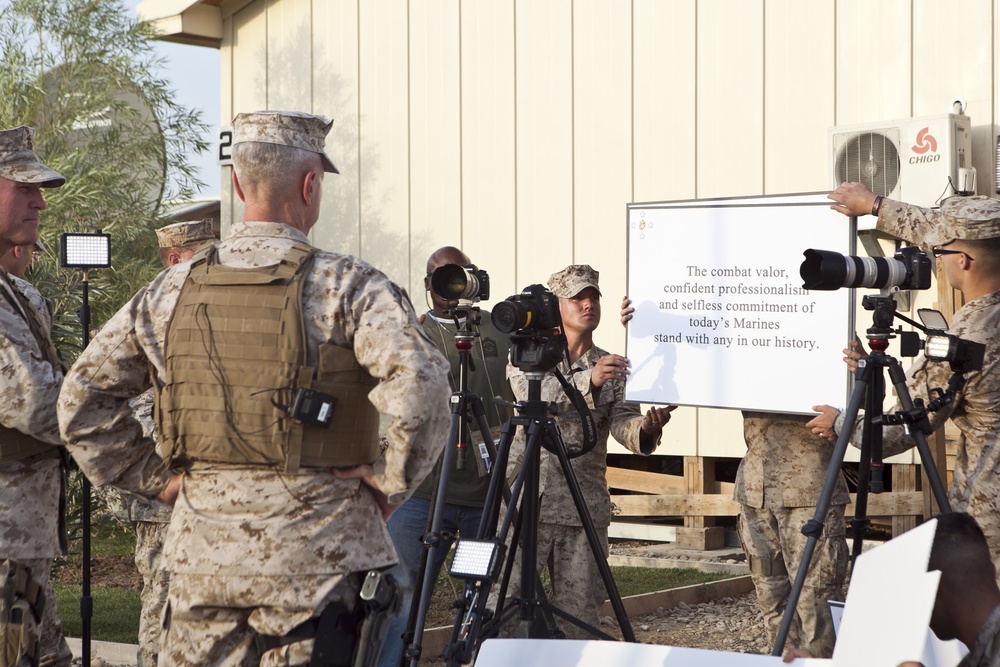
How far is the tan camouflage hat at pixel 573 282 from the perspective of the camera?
5.29 m

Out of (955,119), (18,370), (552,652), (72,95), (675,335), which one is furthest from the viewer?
(72,95)

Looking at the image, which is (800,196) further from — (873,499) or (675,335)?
(873,499)

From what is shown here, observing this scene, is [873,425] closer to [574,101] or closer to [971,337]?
[971,337]

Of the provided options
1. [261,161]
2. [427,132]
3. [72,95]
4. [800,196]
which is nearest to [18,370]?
[261,161]

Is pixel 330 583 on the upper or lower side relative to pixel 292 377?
lower

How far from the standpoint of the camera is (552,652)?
229 cm

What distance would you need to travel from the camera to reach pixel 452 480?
16.7ft

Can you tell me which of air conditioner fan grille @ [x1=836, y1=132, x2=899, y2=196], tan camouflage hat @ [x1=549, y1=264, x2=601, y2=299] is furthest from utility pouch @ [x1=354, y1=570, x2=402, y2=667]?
air conditioner fan grille @ [x1=836, y1=132, x2=899, y2=196]

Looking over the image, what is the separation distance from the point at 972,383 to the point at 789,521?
3.83 ft

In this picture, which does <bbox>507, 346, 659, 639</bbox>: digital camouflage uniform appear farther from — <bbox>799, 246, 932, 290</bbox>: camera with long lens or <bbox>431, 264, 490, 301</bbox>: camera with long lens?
<bbox>799, 246, 932, 290</bbox>: camera with long lens

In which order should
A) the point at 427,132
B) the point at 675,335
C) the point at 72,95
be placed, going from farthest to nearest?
1. the point at 72,95
2. the point at 427,132
3. the point at 675,335

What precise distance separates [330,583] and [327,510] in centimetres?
17

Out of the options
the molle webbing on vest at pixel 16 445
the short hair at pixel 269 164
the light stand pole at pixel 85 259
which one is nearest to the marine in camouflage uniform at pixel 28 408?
the molle webbing on vest at pixel 16 445

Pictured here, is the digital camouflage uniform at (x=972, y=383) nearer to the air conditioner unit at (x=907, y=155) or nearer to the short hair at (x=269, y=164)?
the short hair at (x=269, y=164)
